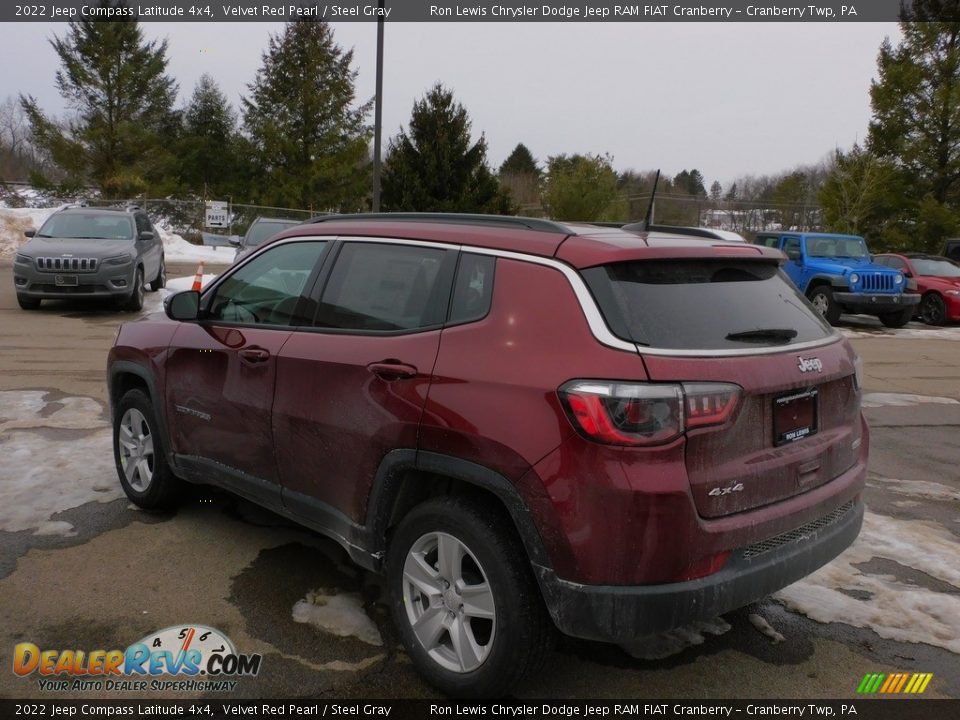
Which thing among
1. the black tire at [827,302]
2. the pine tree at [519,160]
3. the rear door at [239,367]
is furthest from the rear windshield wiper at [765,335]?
the pine tree at [519,160]

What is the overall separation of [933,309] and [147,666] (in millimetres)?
19325

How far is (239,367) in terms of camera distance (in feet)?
13.0

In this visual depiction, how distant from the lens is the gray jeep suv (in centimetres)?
1278

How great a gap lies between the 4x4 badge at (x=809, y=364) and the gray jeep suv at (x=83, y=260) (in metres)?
12.3

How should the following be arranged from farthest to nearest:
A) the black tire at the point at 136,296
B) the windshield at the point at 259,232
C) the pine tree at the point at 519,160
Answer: the pine tree at the point at 519,160 < the windshield at the point at 259,232 < the black tire at the point at 136,296

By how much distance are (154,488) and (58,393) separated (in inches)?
148

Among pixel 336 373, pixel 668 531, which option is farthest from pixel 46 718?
pixel 668 531

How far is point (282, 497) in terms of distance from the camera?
378 centimetres

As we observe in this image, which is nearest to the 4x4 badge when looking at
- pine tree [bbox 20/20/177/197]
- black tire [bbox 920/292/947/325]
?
→ black tire [bbox 920/292/947/325]

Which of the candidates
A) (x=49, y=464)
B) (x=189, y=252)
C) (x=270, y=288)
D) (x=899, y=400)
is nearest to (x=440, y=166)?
(x=189, y=252)

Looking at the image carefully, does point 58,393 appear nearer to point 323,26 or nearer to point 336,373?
point 336,373

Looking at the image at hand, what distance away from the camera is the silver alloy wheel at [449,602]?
2.90 m

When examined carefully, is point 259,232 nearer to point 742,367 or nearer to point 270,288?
point 270,288

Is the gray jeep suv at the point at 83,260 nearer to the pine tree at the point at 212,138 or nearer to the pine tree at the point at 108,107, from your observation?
the pine tree at the point at 108,107
